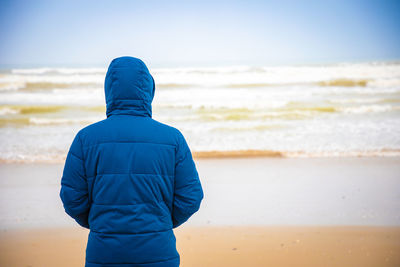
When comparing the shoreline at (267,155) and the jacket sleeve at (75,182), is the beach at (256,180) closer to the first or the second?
the shoreline at (267,155)

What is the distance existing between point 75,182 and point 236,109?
47.8 ft

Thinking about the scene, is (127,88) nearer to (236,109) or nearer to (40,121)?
(40,121)

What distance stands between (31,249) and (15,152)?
5586 millimetres

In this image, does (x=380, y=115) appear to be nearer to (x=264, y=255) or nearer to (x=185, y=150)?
(x=264, y=255)

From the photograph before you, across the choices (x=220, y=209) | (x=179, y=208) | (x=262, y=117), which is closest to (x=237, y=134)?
(x=262, y=117)

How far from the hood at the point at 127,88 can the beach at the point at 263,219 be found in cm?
231

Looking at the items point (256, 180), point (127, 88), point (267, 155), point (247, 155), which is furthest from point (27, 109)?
point (127, 88)

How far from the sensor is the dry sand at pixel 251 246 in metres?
3.72

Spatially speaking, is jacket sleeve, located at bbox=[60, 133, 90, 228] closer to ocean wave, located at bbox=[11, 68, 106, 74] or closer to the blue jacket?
the blue jacket

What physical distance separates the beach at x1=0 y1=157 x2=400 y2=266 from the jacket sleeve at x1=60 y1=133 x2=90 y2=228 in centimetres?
215

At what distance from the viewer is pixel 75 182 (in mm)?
1773

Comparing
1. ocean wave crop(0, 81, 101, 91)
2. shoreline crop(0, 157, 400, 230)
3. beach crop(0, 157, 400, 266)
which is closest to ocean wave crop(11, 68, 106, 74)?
ocean wave crop(0, 81, 101, 91)

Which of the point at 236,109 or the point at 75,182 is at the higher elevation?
the point at 75,182

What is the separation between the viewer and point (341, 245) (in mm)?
4020
